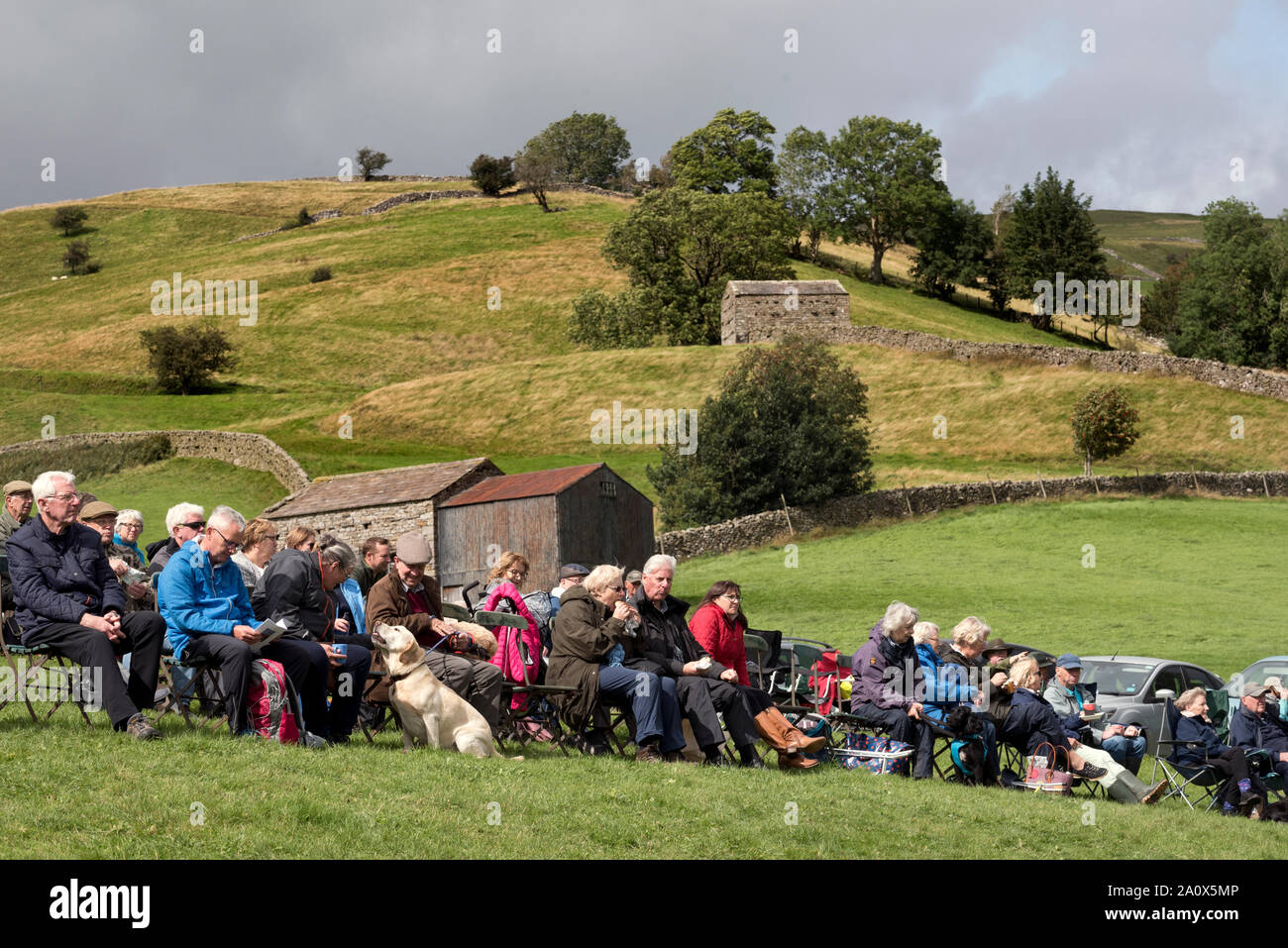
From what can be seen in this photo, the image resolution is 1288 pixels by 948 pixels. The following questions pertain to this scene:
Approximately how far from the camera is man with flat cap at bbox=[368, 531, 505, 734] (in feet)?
32.7

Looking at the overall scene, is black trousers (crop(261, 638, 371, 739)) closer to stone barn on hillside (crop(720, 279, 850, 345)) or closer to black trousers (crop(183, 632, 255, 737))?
black trousers (crop(183, 632, 255, 737))

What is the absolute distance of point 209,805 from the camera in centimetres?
671

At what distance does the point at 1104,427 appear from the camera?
151 ft

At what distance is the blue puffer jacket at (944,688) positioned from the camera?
10.8 meters

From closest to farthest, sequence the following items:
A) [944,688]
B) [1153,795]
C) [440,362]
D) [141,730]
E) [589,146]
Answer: [141,730] < [944,688] < [1153,795] < [440,362] < [589,146]

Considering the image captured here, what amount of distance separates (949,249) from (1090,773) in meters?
93.0

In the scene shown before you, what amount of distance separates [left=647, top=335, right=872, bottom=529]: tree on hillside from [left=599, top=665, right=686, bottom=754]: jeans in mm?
30138

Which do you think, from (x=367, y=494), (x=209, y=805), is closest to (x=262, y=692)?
(x=209, y=805)

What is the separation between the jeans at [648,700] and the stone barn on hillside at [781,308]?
196 feet

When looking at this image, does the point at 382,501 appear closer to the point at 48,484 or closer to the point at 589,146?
the point at 48,484

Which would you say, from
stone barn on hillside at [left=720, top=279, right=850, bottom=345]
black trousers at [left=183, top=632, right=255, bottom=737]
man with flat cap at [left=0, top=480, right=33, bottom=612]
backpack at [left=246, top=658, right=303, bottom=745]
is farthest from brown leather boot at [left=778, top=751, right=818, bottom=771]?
stone barn on hillside at [left=720, top=279, right=850, bottom=345]

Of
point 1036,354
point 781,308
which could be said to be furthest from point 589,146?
point 1036,354

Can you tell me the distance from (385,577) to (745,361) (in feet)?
119
